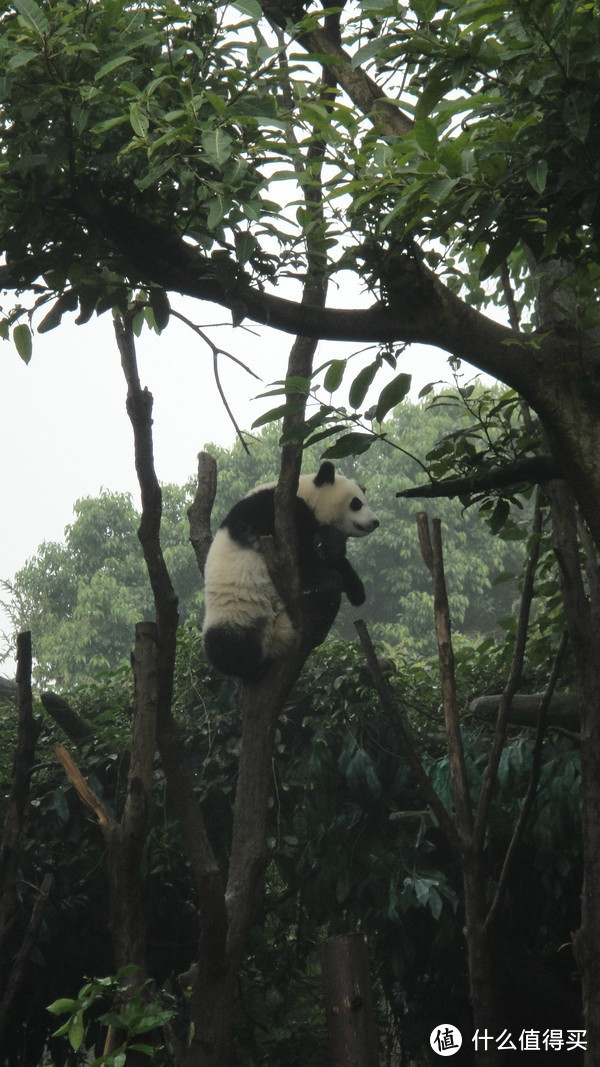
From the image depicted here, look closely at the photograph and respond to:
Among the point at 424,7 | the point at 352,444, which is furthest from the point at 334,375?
the point at 424,7

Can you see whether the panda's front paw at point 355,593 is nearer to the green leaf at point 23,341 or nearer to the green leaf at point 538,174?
the green leaf at point 23,341

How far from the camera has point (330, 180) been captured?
261cm

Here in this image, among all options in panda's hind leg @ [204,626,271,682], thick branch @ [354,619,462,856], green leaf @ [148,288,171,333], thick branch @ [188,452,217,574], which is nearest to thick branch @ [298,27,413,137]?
green leaf @ [148,288,171,333]

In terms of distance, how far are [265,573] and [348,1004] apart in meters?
2.63

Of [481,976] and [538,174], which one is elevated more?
[538,174]

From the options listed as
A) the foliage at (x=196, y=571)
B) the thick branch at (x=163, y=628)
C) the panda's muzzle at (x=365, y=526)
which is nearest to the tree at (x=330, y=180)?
the thick branch at (x=163, y=628)

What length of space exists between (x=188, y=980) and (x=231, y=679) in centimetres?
237

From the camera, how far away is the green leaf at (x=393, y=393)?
2646 mm

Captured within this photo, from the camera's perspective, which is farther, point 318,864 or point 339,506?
point 339,506

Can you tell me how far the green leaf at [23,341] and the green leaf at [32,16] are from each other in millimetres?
1148

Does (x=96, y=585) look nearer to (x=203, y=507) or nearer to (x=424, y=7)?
(x=203, y=507)

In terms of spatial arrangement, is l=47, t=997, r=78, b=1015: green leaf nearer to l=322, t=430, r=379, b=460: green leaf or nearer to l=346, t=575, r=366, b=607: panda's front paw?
l=322, t=430, r=379, b=460: green leaf

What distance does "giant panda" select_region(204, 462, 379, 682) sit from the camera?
490 centimetres

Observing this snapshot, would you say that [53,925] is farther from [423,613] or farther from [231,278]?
[423,613]
